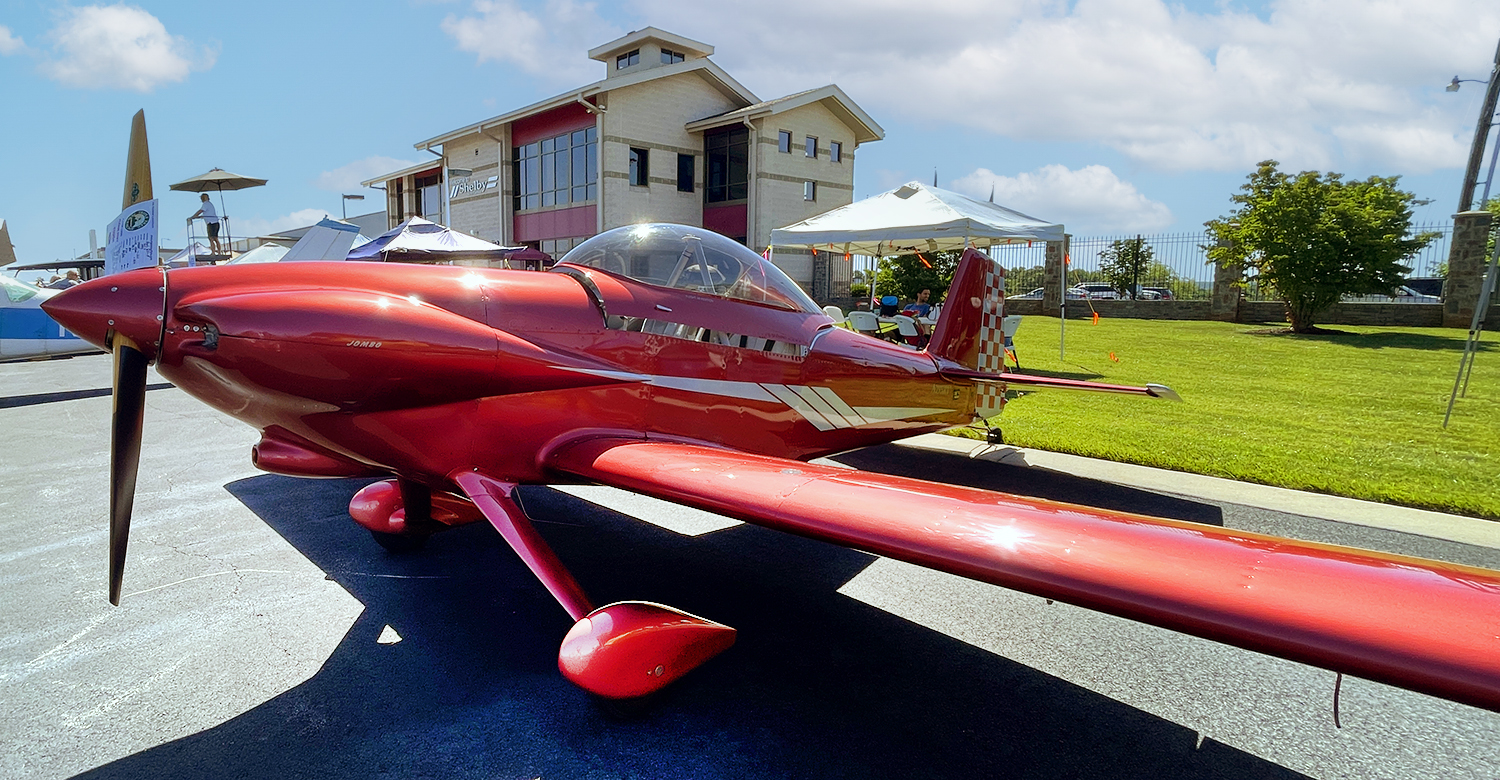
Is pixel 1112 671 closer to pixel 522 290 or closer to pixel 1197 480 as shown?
pixel 522 290

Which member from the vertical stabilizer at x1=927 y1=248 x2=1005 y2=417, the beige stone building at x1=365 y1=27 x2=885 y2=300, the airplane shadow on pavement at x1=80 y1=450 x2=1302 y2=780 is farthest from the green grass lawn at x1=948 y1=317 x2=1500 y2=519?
the beige stone building at x1=365 y1=27 x2=885 y2=300

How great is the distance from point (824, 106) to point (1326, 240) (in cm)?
1589

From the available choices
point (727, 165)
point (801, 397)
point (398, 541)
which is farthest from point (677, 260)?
point (727, 165)

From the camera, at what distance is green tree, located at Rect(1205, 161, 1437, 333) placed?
16828 millimetres

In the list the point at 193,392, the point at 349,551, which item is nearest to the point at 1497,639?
the point at 193,392

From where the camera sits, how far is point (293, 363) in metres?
2.91

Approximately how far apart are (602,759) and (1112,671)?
7.19 feet

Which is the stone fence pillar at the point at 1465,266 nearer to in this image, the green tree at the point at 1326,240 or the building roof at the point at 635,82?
the green tree at the point at 1326,240

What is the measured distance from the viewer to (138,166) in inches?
151

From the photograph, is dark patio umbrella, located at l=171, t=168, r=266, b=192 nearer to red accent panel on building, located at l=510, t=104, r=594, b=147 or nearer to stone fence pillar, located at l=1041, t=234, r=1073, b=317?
red accent panel on building, located at l=510, t=104, r=594, b=147

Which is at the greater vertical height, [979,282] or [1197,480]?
[979,282]

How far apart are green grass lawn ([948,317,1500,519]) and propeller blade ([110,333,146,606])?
23.2 feet

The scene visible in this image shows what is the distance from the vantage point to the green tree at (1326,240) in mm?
16828

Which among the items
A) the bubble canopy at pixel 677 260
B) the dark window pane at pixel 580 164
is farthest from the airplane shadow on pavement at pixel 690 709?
the dark window pane at pixel 580 164
